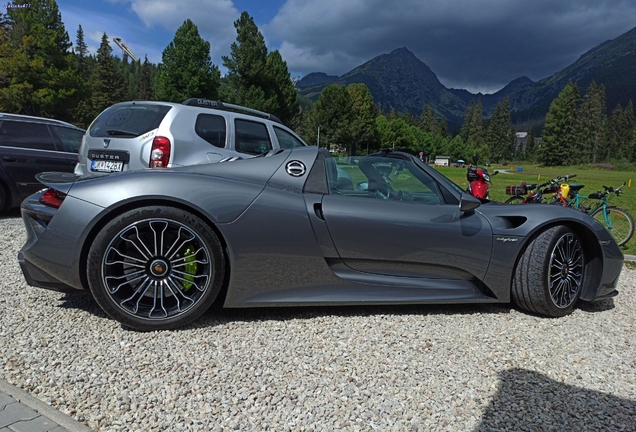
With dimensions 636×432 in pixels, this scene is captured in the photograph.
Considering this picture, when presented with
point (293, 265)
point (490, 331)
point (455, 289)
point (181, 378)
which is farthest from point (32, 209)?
point (490, 331)

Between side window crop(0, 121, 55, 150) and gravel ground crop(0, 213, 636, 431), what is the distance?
171 inches

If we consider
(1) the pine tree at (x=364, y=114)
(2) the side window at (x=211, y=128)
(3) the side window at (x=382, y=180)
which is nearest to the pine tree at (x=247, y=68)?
(1) the pine tree at (x=364, y=114)

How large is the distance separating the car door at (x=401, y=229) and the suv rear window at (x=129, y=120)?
3.25 metres

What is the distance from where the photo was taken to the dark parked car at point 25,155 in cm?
616

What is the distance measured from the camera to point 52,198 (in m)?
2.44

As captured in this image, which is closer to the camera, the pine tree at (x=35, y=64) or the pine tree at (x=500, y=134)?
the pine tree at (x=35, y=64)

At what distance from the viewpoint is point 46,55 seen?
2770 centimetres

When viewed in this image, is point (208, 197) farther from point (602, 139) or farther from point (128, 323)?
point (602, 139)

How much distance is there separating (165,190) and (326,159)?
113cm

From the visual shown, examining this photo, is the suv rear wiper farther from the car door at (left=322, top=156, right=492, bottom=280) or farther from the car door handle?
the car door handle

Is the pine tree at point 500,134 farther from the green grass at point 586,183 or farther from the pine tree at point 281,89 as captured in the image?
the pine tree at point 281,89

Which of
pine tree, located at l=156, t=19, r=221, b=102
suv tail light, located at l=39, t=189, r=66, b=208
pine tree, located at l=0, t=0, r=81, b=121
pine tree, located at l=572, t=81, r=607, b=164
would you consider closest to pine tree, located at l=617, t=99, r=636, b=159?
pine tree, located at l=572, t=81, r=607, b=164

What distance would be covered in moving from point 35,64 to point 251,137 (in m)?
28.5

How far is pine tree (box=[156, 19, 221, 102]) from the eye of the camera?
3303 centimetres
